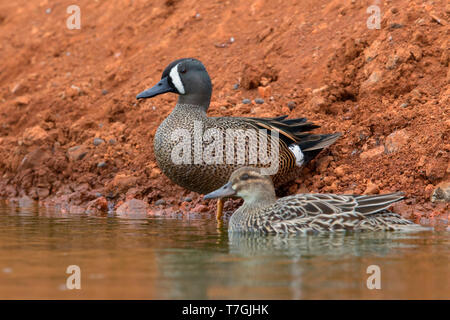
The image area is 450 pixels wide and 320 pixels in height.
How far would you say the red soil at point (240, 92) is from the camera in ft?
31.9

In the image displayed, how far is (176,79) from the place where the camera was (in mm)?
9742

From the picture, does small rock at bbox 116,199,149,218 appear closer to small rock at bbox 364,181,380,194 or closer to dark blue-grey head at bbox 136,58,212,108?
dark blue-grey head at bbox 136,58,212,108

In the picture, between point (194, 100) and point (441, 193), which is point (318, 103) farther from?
point (441, 193)

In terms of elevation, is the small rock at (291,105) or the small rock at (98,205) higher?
the small rock at (291,105)

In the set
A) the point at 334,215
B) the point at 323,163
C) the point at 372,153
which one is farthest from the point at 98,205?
the point at 334,215

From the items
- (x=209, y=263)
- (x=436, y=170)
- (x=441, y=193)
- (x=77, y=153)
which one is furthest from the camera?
(x=77, y=153)

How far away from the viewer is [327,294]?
15.5ft

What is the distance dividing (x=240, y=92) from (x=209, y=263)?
6.22 meters

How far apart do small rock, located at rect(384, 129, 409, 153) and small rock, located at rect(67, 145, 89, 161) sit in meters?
4.77

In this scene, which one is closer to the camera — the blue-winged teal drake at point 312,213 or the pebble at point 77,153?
the blue-winged teal drake at point 312,213

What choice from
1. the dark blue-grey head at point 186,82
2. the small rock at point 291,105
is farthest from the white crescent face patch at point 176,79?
the small rock at point 291,105

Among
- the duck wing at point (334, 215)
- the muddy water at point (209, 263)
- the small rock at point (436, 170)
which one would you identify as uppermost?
the small rock at point (436, 170)

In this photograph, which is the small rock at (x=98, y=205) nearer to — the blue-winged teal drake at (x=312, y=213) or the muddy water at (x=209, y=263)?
the muddy water at (x=209, y=263)

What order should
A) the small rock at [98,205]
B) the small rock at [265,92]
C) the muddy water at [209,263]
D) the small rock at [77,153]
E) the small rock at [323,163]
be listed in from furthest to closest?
1. the small rock at [77,153]
2. the small rock at [265,92]
3. the small rock at [98,205]
4. the small rock at [323,163]
5. the muddy water at [209,263]
